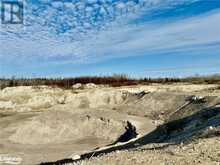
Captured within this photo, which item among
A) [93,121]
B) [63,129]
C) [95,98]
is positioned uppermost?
[95,98]

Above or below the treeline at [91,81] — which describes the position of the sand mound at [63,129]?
below

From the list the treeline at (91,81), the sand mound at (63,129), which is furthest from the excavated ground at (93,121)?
the treeline at (91,81)

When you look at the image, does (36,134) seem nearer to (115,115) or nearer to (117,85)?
(115,115)

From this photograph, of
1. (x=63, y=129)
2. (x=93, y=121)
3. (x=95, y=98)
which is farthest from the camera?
(x=95, y=98)

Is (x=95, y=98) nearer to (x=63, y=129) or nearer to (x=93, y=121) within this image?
(x=93, y=121)

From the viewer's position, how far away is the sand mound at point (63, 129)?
1052 inches

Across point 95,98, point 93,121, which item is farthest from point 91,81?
point 93,121

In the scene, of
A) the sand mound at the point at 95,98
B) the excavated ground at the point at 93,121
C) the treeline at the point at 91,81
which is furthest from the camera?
the treeline at the point at 91,81

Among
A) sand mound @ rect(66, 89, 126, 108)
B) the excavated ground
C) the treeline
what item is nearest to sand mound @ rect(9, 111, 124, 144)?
the excavated ground

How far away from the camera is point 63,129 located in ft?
92.1

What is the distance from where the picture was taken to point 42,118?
95.1 ft

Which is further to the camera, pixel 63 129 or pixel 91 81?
pixel 91 81

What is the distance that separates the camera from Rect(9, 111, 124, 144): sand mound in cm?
2672

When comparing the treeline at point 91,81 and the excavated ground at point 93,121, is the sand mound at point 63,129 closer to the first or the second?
the excavated ground at point 93,121
